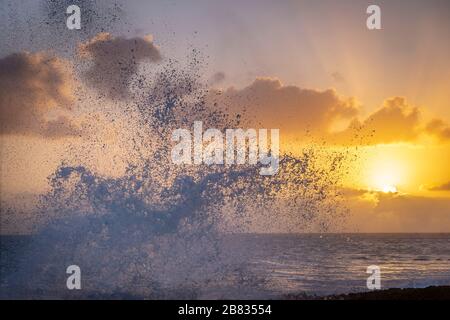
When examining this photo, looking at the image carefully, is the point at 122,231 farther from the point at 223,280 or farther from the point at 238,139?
the point at 238,139

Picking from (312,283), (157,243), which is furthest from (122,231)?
(312,283)

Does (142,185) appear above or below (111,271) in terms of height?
above
